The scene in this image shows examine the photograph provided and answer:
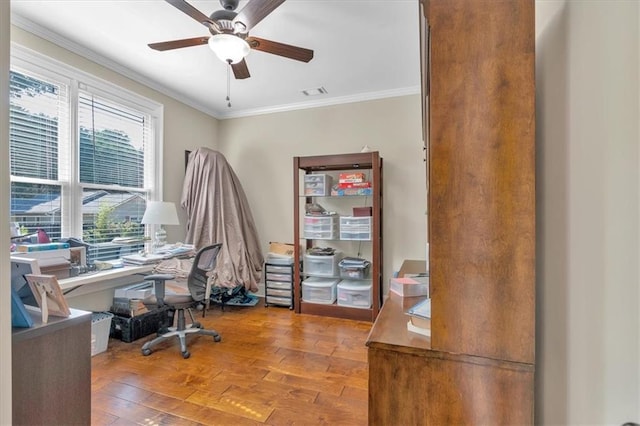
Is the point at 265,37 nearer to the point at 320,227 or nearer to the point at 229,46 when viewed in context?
the point at 229,46

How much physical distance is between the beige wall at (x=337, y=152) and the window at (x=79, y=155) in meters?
1.16

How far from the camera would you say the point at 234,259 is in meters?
3.39

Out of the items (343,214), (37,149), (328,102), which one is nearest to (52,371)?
(37,149)

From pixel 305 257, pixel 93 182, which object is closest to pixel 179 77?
pixel 93 182

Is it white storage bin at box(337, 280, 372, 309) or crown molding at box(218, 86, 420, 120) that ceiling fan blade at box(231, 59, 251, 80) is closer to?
crown molding at box(218, 86, 420, 120)

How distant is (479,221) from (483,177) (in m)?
0.13

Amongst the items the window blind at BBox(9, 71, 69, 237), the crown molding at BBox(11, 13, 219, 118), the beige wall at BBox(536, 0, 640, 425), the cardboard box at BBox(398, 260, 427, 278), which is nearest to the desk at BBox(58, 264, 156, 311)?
the window blind at BBox(9, 71, 69, 237)

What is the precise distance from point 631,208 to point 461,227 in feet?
1.22

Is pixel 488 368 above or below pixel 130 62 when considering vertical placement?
below

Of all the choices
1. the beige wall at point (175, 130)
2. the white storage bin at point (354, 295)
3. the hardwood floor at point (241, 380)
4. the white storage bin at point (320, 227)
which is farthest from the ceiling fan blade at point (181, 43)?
the white storage bin at point (354, 295)

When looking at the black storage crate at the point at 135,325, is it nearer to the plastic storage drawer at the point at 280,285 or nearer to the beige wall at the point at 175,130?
the beige wall at the point at 175,130

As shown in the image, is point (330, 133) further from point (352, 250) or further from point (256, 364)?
point (256, 364)

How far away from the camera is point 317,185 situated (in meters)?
3.41

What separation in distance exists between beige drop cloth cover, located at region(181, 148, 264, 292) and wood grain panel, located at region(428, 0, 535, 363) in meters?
2.87
